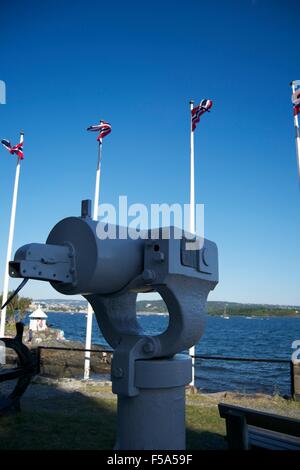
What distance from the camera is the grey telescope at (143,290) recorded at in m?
2.70

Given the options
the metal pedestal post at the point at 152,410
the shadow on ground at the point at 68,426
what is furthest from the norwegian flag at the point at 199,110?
the metal pedestal post at the point at 152,410

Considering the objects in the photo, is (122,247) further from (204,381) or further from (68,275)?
(204,381)

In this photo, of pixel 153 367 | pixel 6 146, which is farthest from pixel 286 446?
pixel 6 146

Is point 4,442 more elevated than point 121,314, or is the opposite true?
point 121,314

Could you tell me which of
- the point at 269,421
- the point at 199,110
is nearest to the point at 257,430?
the point at 269,421

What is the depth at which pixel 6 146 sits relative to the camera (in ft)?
48.5

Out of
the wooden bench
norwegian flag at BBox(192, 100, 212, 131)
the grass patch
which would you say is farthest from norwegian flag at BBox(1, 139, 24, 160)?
the wooden bench

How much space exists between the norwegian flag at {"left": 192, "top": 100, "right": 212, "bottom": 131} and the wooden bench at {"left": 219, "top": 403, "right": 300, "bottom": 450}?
960 cm

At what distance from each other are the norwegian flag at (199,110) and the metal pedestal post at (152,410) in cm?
1000

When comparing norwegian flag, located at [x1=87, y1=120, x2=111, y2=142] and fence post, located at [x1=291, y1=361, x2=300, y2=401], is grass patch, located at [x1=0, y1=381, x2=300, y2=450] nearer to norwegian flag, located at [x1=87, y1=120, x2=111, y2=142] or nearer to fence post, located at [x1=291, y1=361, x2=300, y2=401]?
fence post, located at [x1=291, y1=361, x2=300, y2=401]

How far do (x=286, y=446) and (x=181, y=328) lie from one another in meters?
1.39

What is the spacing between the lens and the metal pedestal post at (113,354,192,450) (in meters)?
2.79

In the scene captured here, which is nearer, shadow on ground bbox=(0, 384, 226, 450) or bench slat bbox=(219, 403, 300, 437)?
bench slat bbox=(219, 403, 300, 437)

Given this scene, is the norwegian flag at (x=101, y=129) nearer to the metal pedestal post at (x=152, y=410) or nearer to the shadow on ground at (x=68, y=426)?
the shadow on ground at (x=68, y=426)
